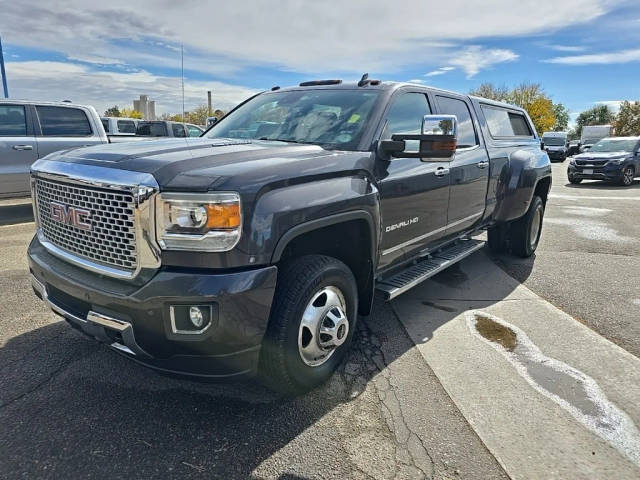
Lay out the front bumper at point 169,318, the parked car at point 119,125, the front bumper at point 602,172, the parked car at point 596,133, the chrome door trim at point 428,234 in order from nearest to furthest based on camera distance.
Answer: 1. the front bumper at point 169,318
2. the chrome door trim at point 428,234
3. the parked car at point 119,125
4. the front bumper at point 602,172
5. the parked car at point 596,133

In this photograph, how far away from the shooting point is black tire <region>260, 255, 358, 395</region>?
8.27 feet

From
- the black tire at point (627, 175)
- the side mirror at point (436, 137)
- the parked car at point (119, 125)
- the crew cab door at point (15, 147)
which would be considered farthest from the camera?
the black tire at point (627, 175)

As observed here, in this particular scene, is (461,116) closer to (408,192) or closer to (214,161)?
(408,192)

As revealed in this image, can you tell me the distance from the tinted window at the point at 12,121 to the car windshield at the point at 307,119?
5581 millimetres

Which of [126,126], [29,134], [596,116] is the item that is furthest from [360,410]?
[596,116]

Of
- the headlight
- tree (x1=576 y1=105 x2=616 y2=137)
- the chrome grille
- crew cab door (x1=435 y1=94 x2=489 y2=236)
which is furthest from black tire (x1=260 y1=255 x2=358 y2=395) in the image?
tree (x1=576 y1=105 x2=616 y2=137)

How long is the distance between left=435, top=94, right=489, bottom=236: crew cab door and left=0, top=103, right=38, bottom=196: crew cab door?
7027 millimetres


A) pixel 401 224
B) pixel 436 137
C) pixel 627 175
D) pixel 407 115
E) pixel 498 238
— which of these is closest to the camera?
pixel 436 137

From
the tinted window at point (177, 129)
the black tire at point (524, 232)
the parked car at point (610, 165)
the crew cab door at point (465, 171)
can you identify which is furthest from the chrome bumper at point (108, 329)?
the parked car at point (610, 165)

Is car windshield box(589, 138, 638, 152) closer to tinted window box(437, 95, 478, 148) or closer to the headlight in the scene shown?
tinted window box(437, 95, 478, 148)

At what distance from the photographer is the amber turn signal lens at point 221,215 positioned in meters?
2.21

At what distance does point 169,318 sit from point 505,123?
5.01 meters

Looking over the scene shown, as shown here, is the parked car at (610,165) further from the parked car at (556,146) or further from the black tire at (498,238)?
the parked car at (556,146)

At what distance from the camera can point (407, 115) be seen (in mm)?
3775
